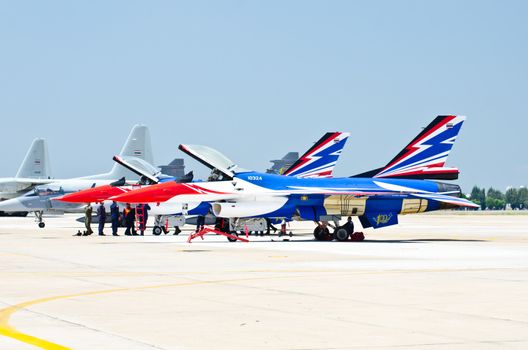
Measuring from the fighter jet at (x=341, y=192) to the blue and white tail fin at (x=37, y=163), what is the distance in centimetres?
6588

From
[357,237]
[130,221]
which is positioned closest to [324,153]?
[130,221]

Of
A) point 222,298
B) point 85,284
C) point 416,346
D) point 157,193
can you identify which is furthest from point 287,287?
point 157,193

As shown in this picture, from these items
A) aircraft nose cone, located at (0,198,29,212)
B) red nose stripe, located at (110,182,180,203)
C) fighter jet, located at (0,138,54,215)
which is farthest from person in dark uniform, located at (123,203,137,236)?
fighter jet, located at (0,138,54,215)

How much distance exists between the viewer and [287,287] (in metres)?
14.7

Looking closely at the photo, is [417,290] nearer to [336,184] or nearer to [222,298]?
[222,298]

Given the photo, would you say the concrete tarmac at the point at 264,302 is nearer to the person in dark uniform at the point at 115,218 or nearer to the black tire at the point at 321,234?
the black tire at the point at 321,234

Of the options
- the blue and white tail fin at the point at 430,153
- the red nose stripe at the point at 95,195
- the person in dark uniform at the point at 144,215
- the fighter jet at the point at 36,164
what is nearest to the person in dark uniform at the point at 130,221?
the person in dark uniform at the point at 144,215

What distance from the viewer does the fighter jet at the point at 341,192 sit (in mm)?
31656

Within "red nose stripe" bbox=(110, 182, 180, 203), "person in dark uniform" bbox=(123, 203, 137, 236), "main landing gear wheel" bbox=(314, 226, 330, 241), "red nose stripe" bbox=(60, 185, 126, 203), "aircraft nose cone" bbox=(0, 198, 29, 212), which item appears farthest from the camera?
"aircraft nose cone" bbox=(0, 198, 29, 212)

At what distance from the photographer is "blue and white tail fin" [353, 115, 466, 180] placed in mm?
34625

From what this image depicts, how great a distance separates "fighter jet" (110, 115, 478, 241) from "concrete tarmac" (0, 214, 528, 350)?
888 centimetres

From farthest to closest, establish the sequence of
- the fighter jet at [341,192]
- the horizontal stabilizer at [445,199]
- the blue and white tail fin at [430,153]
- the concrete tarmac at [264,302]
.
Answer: the blue and white tail fin at [430,153], the horizontal stabilizer at [445,199], the fighter jet at [341,192], the concrete tarmac at [264,302]

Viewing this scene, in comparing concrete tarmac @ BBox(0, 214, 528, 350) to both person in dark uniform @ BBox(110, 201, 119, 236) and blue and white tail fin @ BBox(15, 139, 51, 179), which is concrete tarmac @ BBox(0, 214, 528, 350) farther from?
blue and white tail fin @ BBox(15, 139, 51, 179)

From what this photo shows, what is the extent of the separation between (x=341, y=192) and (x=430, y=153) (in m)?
4.74
